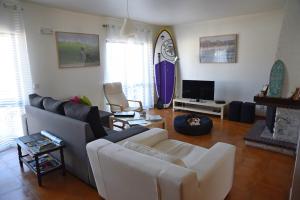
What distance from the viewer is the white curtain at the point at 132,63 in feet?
15.6

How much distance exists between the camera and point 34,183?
2.39 metres

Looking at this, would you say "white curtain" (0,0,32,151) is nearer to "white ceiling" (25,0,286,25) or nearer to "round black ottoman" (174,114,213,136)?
"white ceiling" (25,0,286,25)

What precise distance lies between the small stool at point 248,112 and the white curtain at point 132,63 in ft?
8.14

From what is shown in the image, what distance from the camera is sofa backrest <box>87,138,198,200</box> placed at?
1.20 m

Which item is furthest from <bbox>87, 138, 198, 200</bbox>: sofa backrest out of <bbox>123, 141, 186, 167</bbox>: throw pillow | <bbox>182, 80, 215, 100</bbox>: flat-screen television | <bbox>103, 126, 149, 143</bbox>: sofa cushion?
<bbox>182, 80, 215, 100</bbox>: flat-screen television

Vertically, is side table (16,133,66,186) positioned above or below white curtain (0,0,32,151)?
below

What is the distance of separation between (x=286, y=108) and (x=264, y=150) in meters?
0.71

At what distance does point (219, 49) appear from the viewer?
199 inches

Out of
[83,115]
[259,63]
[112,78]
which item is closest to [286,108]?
[259,63]

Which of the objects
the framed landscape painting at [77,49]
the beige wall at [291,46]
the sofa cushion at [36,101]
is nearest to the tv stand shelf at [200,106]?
the beige wall at [291,46]

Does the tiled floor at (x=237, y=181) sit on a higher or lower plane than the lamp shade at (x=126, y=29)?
lower

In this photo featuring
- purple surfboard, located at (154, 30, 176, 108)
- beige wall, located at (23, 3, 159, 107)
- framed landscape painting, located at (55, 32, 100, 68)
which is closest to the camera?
beige wall, located at (23, 3, 159, 107)

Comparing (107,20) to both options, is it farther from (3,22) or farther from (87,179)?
(87,179)

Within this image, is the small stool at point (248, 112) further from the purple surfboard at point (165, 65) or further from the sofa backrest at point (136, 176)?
the sofa backrest at point (136, 176)
